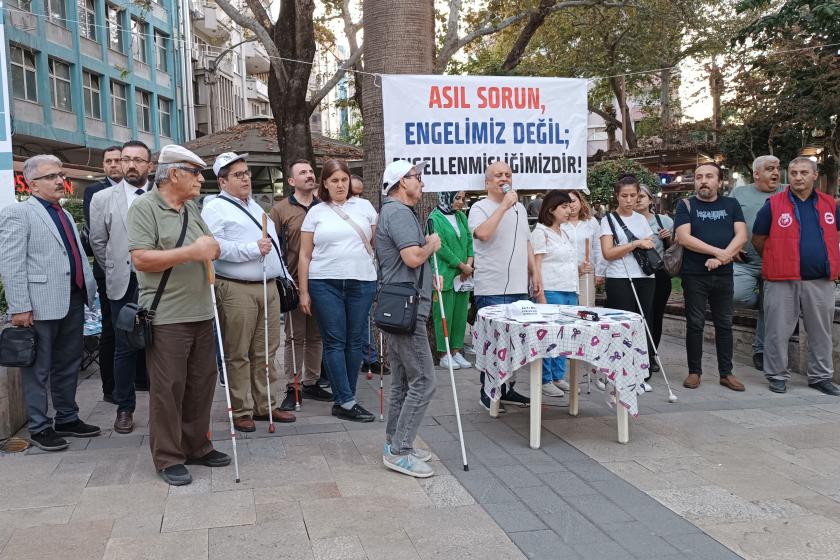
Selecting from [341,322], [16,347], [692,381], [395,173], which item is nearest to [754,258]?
[692,381]

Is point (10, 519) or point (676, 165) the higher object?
point (676, 165)

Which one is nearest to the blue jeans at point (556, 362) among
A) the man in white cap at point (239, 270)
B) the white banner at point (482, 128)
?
the white banner at point (482, 128)

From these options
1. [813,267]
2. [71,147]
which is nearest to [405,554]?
[813,267]

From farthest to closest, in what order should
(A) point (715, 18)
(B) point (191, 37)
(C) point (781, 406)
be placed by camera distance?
(B) point (191, 37) < (A) point (715, 18) < (C) point (781, 406)

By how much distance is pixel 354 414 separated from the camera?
5.69 m

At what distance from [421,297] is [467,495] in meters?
1.15

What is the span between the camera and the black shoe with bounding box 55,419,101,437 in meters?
5.34

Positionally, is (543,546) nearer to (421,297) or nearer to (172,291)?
(421,297)

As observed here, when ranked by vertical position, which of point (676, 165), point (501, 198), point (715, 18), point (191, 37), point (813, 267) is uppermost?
point (191, 37)

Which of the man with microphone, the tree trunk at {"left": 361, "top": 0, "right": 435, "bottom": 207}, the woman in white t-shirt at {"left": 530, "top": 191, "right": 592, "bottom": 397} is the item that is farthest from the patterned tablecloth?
the tree trunk at {"left": 361, "top": 0, "right": 435, "bottom": 207}

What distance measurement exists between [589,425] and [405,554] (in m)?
2.53

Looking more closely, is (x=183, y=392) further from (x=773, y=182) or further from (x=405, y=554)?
(x=773, y=182)

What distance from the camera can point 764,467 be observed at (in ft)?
15.1

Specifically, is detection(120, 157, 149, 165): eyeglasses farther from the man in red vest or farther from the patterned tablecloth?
the man in red vest
